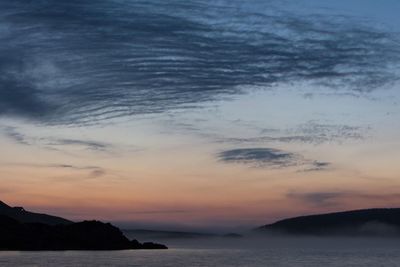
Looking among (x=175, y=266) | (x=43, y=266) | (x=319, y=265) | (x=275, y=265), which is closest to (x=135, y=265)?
(x=175, y=266)

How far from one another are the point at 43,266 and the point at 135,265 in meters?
19.6

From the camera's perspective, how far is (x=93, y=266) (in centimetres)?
12938

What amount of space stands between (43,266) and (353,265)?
7129 cm

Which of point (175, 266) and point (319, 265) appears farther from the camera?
point (319, 265)

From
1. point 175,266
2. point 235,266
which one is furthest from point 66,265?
point 235,266

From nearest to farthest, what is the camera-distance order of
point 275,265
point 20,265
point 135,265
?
point 20,265 → point 135,265 → point 275,265

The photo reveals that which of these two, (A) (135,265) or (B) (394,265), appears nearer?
(A) (135,265)

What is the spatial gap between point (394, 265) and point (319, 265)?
17.8 metres

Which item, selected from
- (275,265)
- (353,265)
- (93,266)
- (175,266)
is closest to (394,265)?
(353,265)

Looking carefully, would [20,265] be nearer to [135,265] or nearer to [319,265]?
[135,265]

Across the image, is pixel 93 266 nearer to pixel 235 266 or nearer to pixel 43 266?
pixel 43 266

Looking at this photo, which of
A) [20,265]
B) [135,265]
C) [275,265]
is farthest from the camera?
[275,265]

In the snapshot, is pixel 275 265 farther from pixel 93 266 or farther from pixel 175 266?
pixel 93 266

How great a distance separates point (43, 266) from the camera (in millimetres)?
126750
